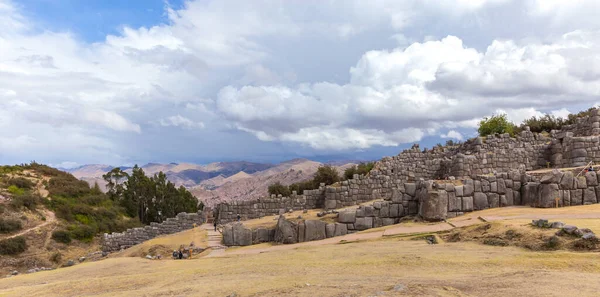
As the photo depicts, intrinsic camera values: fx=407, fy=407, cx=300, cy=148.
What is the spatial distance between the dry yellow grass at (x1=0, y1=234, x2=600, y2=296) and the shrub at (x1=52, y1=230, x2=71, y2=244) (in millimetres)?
22810

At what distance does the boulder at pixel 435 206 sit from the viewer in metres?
15.7

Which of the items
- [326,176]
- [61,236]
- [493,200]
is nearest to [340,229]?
[493,200]

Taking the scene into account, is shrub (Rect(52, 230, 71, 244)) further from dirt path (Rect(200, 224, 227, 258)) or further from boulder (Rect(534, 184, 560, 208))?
boulder (Rect(534, 184, 560, 208))

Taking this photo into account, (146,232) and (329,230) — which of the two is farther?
(146,232)

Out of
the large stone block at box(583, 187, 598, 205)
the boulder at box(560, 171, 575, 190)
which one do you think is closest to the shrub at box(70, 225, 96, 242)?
the boulder at box(560, 171, 575, 190)

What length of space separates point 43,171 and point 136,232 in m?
26.6

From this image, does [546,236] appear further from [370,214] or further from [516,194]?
[370,214]

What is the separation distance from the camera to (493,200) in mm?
16328

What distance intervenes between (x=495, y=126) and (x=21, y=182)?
4475cm

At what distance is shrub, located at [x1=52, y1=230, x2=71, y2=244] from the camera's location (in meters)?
31.8

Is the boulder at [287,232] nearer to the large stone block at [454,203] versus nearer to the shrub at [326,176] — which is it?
the large stone block at [454,203]

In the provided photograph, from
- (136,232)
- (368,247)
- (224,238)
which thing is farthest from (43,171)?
(368,247)

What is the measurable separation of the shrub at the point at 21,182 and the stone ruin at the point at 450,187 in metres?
23.2

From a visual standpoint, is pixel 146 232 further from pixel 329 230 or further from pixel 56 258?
pixel 329 230
